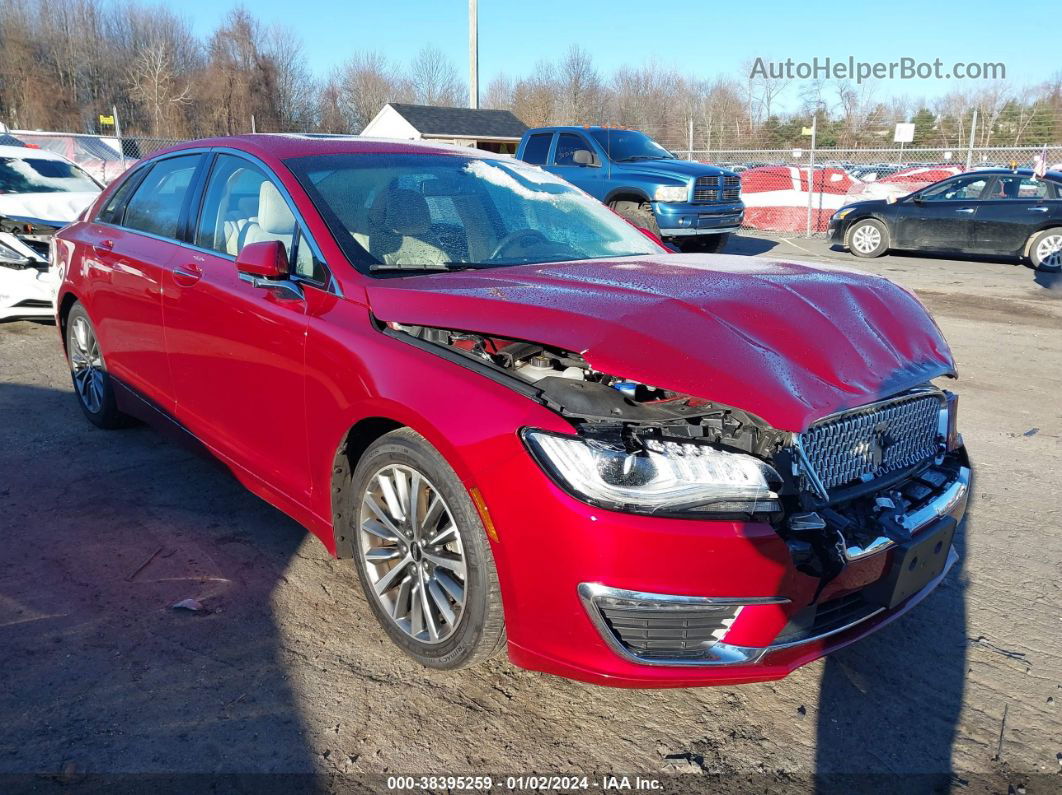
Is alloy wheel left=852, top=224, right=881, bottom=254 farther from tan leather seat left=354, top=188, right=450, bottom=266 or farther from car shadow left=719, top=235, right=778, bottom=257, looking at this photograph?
tan leather seat left=354, top=188, right=450, bottom=266

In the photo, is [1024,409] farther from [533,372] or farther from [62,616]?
[62,616]

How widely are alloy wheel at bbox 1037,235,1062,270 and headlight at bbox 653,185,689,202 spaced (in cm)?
584

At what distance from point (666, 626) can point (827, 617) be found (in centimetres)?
50

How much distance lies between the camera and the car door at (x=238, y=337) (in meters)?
3.07

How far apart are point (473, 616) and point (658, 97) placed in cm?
5446

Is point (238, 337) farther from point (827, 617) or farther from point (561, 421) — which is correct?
point (827, 617)

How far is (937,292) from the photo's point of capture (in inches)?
418

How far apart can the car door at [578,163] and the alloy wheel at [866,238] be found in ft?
16.8

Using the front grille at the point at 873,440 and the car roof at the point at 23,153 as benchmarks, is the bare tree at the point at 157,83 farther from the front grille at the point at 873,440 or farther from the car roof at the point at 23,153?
the front grille at the point at 873,440

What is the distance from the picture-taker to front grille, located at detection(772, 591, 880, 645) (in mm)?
2207

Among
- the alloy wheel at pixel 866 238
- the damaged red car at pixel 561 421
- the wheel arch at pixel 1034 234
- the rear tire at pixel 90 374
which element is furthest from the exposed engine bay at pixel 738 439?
the alloy wheel at pixel 866 238

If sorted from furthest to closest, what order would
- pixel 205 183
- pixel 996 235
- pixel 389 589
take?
pixel 996 235 → pixel 205 183 → pixel 389 589

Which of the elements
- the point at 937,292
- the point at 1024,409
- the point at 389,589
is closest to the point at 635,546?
the point at 389,589

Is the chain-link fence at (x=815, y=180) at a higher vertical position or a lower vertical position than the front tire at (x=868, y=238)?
higher
